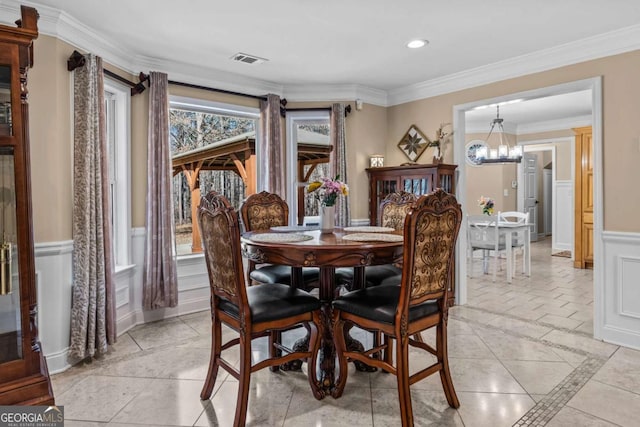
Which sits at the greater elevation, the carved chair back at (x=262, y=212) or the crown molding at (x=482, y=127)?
the crown molding at (x=482, y=127)

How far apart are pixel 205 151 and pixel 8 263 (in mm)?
3231

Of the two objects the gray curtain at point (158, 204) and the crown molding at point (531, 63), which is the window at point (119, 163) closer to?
the gray curtain at point (158, 204)

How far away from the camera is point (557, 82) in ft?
11.5

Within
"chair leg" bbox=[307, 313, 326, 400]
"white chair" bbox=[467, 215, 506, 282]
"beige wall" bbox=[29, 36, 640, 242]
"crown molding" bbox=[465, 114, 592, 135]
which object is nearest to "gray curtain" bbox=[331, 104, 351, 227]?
"beige wall" bbox=[29, 36, 640, 242]

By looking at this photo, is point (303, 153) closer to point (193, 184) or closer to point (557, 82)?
point (193, 184)

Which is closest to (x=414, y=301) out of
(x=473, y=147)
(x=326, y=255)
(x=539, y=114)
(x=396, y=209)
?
(x=326, y=255)

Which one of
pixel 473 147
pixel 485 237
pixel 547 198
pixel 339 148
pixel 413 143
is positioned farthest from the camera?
pixel 547 198

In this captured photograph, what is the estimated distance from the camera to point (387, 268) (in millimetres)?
3207

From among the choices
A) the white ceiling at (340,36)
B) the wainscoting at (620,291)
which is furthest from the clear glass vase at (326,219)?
the wainscoting at (620,291)

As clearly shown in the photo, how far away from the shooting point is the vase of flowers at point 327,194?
113 inches

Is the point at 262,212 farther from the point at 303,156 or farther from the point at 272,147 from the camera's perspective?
the point at 303,156

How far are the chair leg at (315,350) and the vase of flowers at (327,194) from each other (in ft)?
2.76

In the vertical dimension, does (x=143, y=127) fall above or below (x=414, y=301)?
above

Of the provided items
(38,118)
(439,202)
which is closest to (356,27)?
(439,202)
